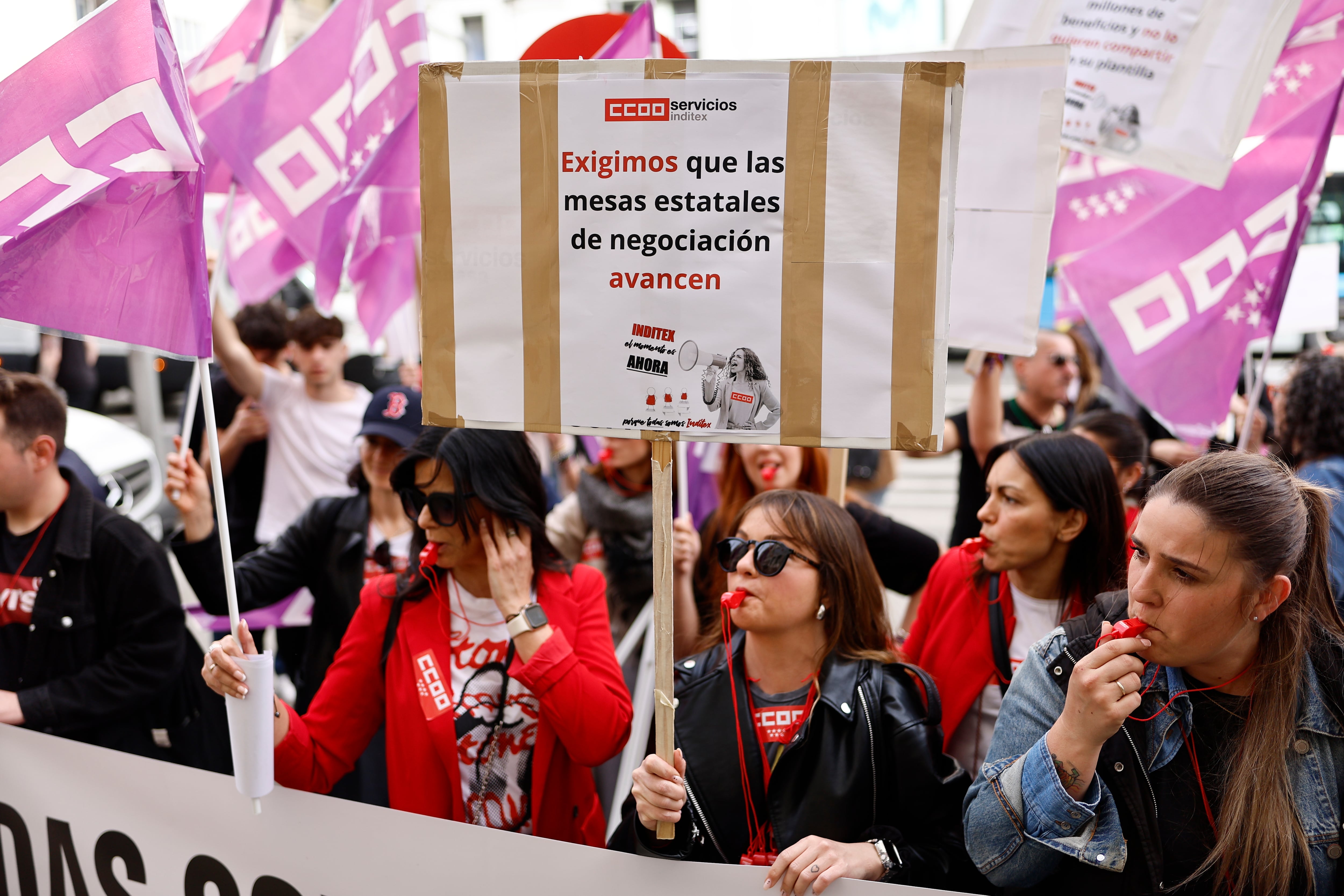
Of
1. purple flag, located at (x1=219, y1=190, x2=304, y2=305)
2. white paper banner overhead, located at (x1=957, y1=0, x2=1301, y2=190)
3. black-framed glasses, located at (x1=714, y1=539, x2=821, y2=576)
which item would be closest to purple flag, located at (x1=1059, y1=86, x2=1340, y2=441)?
white paper banner overhead, located at (x1=957, y1=0, x2=1301, y2=190)

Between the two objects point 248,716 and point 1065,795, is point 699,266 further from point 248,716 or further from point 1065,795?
point 248,716

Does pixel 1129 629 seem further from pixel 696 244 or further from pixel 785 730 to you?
pixel 696 244

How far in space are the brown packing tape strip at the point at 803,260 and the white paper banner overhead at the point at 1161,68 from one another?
179 centimetres

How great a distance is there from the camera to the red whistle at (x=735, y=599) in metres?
2.33

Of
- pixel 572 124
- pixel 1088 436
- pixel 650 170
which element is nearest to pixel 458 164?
pixel 572 124

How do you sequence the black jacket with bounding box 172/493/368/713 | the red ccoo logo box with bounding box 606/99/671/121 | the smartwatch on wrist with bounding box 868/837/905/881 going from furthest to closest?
the black jacket with bounding box 172/493/368/713, the smartwatch on wrist with bounding box 868/837/905/881, the red ccoo logo box with bounding box 606/99/671/121

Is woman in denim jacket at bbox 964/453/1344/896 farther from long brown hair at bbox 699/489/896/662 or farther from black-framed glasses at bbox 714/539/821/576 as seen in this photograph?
black-framed glasses at bbox 714/539/821/576

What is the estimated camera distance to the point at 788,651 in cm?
242

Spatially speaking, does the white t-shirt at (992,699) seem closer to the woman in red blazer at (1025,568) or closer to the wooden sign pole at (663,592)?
the woman in red blazer at (1025,568)

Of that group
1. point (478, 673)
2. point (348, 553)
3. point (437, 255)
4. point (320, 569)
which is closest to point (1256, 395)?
point (478, 673)

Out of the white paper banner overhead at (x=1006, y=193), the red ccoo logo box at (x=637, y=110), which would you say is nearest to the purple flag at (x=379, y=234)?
the red ccoo logo box at (x=637, y=110)

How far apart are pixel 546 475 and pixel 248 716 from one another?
321cm

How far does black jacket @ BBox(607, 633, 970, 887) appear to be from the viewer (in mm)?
2160

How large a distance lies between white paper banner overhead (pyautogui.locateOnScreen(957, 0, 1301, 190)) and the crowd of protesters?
94cm
